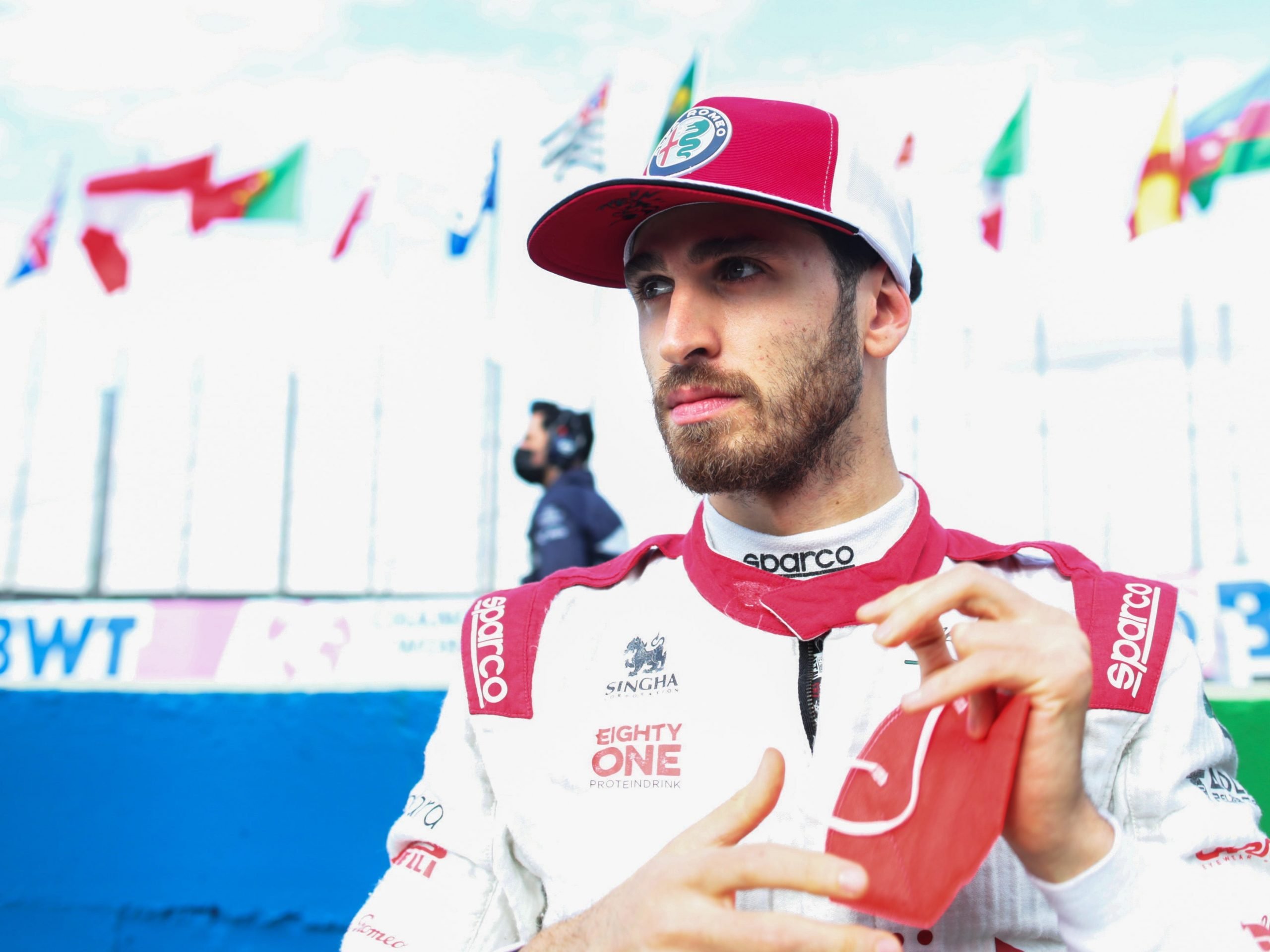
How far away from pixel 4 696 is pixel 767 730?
227 cm

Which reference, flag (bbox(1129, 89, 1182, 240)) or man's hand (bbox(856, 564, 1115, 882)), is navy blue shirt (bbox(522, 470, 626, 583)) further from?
flag (bbox(1129, 89, 1182, 240))

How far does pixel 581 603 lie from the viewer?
5.02ft

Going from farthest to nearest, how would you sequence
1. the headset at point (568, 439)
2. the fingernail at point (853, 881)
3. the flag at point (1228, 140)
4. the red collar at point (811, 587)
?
the flag at point (1228, 140) < the headset at point (568, 439) < the red collar at point (811, 587) < the fingernail at point (853, 881)

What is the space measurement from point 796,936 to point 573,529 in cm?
362

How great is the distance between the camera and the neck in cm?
144

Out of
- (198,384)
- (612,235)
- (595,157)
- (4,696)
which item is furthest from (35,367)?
(612,235)

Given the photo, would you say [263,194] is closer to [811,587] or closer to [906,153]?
[906,153]

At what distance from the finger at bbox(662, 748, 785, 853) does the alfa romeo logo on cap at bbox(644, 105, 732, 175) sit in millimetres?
A: 847

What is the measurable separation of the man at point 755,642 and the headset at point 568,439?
3.20m

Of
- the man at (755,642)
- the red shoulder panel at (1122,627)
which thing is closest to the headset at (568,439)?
the man at (755,642)

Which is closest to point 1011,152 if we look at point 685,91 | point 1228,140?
point 1228,140

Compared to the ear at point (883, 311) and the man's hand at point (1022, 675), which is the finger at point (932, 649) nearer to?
the man's hand at point (1022, 675)

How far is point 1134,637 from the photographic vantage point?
50.6 inches

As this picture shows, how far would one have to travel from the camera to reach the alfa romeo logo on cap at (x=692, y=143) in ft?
4.54
